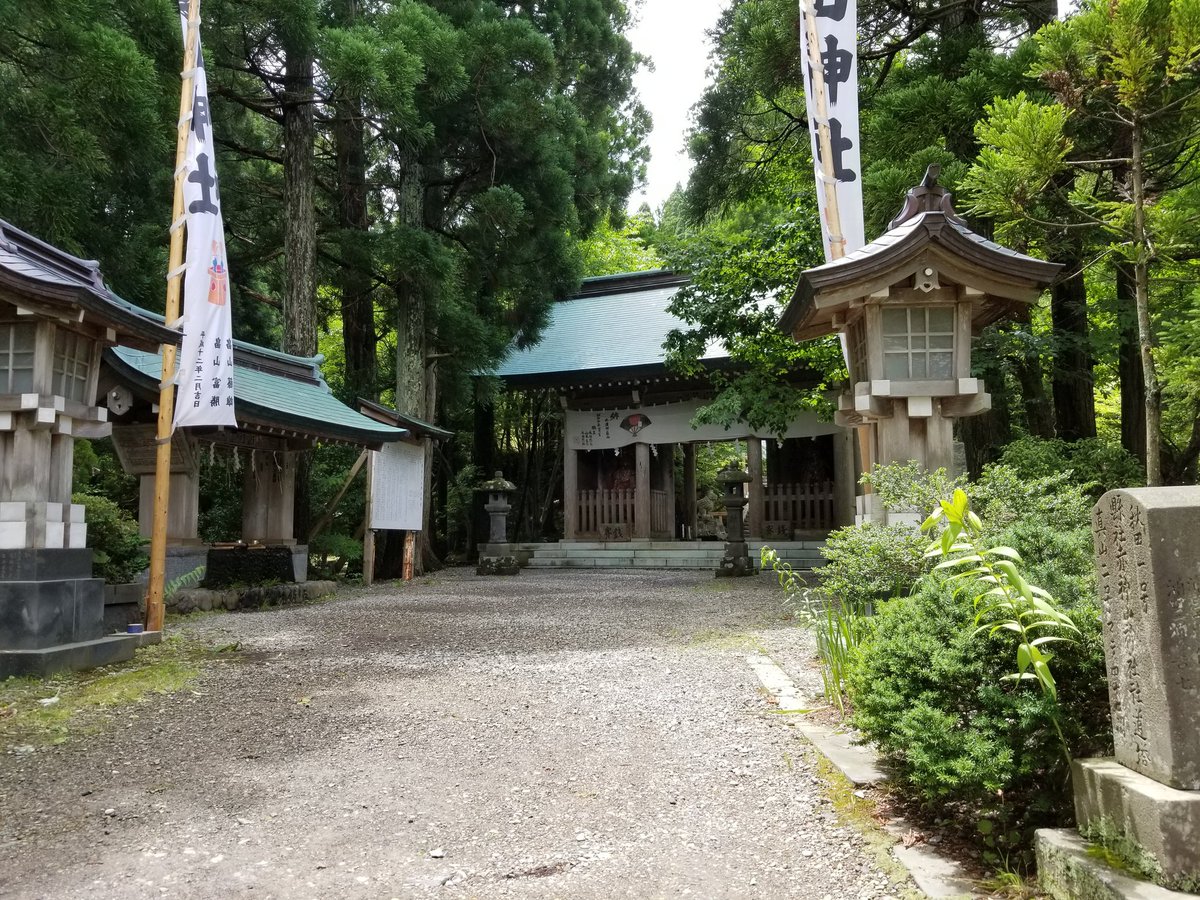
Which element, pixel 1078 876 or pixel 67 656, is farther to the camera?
pixel 67 656

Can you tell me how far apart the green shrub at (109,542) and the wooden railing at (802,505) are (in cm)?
A: 1171

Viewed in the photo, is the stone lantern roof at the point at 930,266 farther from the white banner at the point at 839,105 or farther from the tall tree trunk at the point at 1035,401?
the tall tree trunk at the point at 1035,401

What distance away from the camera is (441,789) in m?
3.37

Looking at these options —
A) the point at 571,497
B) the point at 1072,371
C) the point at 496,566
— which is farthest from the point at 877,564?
the point at 571,497

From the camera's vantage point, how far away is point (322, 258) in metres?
14.7

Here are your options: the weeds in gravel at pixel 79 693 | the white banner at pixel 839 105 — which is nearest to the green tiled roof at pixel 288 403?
the weeds in gravel at pixel 79 693

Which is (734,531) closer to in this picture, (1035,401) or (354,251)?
(1035,401)

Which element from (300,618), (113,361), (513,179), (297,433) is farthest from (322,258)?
(300,618)

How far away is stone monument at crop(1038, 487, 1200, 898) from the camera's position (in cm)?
201

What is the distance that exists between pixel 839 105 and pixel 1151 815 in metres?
6.52

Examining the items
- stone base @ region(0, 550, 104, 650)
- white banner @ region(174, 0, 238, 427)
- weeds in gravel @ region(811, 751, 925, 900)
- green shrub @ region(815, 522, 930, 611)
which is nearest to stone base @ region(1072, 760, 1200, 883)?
weeds in gravel @ region(811, 751, 925, 900)

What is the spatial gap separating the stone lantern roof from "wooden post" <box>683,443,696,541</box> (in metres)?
13.9

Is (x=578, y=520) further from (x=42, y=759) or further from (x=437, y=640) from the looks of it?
(x=42, y=759)

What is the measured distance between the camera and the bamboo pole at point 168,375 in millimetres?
6488
